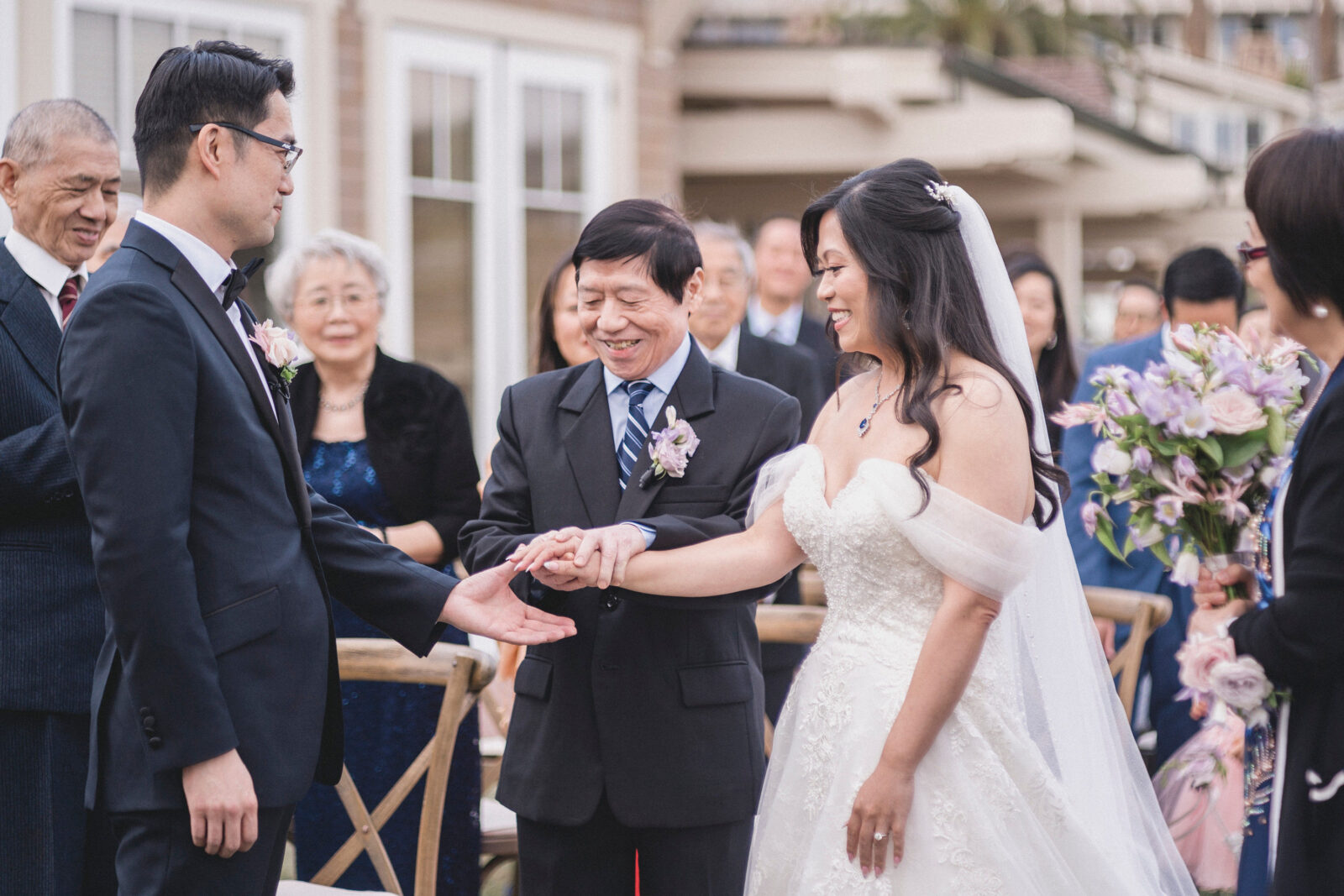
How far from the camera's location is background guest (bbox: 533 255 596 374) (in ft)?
14.8

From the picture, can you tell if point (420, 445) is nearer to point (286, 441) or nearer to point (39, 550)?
point (39, 550)

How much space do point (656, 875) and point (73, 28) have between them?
19.1 feet

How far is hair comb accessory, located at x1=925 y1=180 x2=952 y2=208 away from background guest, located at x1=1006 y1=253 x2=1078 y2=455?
3.06 metres

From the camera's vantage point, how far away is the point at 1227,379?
2.71 m

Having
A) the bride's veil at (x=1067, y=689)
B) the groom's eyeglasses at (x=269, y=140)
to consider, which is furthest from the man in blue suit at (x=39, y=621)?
the bride's veil at (x=1067, y=689)

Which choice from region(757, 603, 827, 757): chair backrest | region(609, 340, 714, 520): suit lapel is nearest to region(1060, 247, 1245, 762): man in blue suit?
region(757, 603, 827, 757): chair backrest

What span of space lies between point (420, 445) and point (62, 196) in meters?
1.28

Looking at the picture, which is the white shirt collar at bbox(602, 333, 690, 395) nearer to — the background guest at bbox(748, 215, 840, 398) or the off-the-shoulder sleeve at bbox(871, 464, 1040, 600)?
the off-the-shoulder sleeve at bbox(871, 464, 1040, 600)

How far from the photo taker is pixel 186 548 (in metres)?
2.17

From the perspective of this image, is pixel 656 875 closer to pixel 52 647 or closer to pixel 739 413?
pixel 739 413

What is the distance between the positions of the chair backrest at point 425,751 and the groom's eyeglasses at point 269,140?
3.94ft

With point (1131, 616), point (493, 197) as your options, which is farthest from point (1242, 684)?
point (493, 197)

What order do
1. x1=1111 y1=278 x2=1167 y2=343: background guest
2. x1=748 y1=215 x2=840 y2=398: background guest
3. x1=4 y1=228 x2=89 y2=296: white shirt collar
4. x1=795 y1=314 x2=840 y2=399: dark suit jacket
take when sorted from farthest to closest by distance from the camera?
x1=1111 y1=278 x2=1167 y2=343: background guest, x1=748 y1=215 x2=840 y2=398: background guest, x1=795 y1=314 x2=840 y2=399: dark suit jacket, x1=4 y1=228 x2=89 y2=296: white shirt collar

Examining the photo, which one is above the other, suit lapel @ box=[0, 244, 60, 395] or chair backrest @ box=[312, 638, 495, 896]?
suit lapel @ box=[0, 244, 60, 395]
